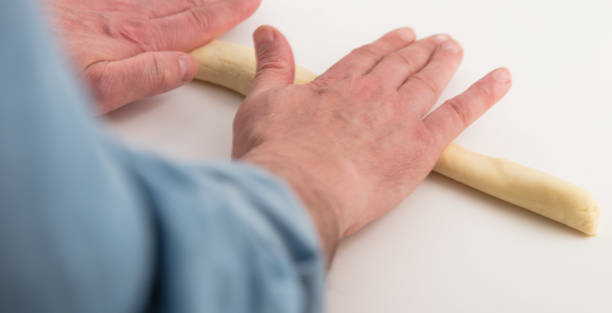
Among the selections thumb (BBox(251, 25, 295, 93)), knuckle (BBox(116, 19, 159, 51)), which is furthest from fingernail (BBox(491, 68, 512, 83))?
knuckle (BBox(116, 19, 159, 51))

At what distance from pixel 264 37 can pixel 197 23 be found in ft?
0.70

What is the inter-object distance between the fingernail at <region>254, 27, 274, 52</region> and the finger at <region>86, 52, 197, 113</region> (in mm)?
127

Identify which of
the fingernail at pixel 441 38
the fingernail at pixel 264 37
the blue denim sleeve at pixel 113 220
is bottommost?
the fingernail at pixel 264 37

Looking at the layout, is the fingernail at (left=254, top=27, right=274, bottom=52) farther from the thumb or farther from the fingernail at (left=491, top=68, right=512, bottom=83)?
the fingernail at (left=491, top=68, right=512, bottom=83)

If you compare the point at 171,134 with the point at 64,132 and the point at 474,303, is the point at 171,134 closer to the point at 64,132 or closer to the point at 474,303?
the point at 474,303

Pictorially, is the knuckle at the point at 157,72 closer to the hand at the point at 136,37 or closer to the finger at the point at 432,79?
the hand at the point at 136,37

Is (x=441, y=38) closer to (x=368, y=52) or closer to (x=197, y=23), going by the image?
(x=368, y=52)

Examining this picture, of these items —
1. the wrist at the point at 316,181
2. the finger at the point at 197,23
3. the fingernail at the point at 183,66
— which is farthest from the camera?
the finger at the point at 197,23

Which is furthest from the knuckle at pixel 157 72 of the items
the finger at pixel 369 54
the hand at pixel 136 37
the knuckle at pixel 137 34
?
the finger at pixel 369 54

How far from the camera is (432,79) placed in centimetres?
109

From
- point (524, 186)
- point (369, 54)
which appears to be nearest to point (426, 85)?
point (369, 54)

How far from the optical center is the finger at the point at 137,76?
964 mm

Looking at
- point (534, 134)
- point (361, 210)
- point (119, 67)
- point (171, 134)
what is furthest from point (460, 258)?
point (119, 67)

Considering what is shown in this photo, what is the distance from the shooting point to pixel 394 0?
139cm
